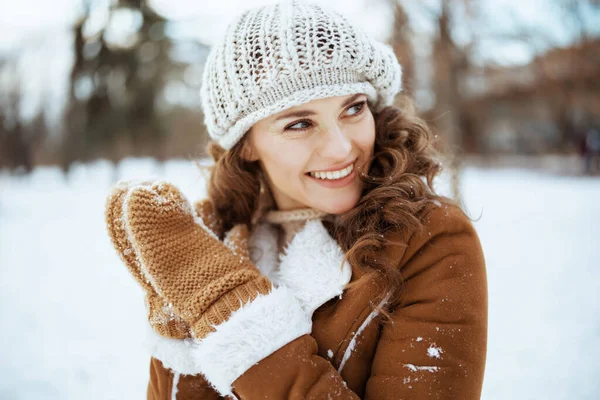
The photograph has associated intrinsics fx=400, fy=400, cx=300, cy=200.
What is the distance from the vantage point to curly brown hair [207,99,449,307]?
1206 millimetres

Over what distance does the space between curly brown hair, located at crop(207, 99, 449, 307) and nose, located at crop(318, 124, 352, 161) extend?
13 cm

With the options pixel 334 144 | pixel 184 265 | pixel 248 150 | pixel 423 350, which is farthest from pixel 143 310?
pixel 423 350

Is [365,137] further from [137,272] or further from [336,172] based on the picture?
[137,272]

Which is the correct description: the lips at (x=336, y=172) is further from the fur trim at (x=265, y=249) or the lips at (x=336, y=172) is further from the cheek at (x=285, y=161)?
the fur trim at (x=265, y=249)

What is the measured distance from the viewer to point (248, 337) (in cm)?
108

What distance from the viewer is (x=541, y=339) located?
3195mm

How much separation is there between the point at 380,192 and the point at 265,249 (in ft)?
1.73

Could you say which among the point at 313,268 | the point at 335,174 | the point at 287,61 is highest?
the point at 287,61

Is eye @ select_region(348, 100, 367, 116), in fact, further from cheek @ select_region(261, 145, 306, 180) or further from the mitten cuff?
the mitten cuff

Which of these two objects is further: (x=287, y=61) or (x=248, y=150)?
(x=248, y=150)

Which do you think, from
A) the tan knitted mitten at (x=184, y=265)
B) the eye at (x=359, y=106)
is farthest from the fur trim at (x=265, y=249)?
the eye at (x=359, y=106)

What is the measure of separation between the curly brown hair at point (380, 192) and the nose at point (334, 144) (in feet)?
0.43

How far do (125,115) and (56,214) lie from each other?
8684 millimetres

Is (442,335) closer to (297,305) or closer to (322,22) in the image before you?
(297,305)
